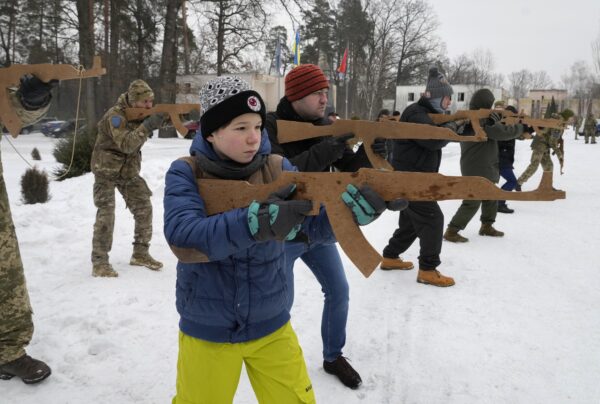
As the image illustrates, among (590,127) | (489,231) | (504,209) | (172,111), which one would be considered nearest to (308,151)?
(172,111)

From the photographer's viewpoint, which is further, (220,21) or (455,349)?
(220,21)

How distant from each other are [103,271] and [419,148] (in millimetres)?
3308

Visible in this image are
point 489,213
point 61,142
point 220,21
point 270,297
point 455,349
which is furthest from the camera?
point 220,21

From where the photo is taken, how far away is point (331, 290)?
8.43ft

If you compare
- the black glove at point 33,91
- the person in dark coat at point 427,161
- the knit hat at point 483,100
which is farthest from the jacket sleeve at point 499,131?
the black glove at point 33,91

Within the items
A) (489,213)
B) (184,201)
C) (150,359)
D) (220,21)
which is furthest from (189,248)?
(220,21)

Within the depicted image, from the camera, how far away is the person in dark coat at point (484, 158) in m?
4.96

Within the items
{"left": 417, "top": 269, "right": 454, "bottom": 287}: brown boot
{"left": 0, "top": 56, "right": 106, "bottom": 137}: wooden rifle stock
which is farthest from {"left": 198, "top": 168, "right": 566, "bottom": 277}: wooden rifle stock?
{"left": 417, "top": 269, "right": 454, "bottom": 287}: brown boot

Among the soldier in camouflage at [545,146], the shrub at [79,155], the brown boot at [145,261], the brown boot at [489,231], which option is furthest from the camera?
the shrub at [79,155]

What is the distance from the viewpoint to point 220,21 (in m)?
23.9

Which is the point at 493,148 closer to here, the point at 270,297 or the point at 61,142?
the point at 270,297

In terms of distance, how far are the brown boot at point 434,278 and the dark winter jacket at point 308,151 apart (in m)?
2.04

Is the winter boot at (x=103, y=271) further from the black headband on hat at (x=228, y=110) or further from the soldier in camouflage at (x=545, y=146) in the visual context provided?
the soldier in camouflage at (x=545, y=146)

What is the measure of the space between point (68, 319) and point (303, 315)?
182 cm
